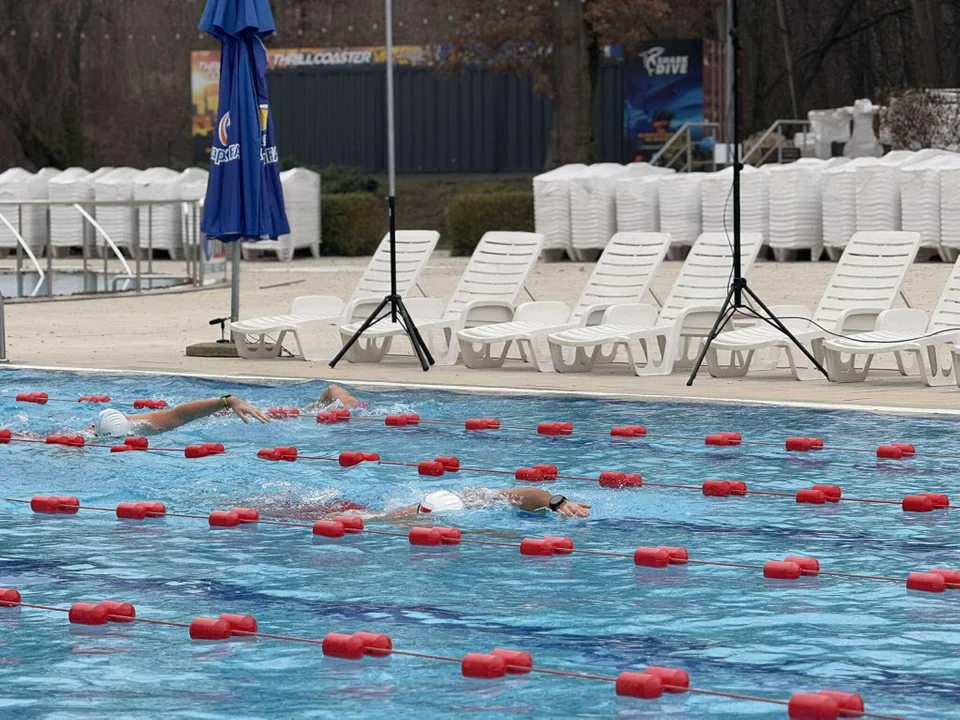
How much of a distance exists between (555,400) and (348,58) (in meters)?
26.6

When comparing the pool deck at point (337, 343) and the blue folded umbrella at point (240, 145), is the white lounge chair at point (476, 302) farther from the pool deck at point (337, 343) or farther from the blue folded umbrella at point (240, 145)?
the blue folded umbrella at point (240, 145)

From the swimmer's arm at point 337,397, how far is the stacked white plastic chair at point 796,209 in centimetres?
1189

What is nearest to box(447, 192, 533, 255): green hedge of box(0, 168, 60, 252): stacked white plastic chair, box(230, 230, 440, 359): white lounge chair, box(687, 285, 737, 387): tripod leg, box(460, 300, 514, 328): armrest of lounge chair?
box(0, 168, 60, 252): stacked white plastic chair

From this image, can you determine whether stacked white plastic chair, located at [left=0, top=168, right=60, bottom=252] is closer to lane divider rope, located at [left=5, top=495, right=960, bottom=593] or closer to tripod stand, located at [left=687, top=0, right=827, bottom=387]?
tripod stand, located at [left=687, top=0, right=827, bottom=387]

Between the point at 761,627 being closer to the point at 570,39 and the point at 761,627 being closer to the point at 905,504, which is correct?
the point at 905,504

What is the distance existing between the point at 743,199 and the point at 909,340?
11.8 meters

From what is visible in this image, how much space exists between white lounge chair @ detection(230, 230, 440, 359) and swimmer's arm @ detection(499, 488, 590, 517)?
5302 millimetres

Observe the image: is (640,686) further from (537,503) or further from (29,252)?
(29,252)

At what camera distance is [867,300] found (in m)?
11.7

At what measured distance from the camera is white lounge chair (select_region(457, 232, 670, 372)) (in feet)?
39.2

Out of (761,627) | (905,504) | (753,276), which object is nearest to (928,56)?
(753,276)

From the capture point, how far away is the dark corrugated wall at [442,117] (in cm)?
3553

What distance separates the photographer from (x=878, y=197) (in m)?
20.6

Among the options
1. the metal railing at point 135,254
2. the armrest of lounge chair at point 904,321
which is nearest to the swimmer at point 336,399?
the armrest of lounge chair at point 904,321
